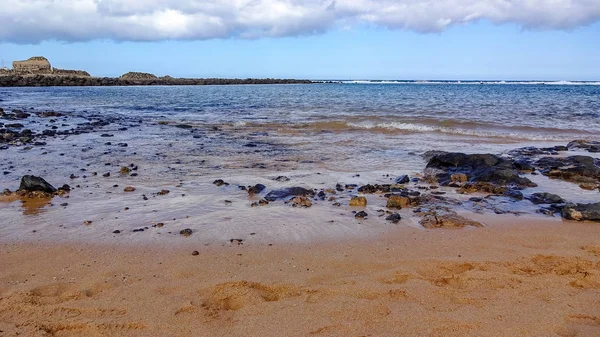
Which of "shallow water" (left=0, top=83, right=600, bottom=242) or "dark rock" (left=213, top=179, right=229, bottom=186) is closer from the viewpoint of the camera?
"shallow water" (left=0, top=83, right=600, bottom=242)

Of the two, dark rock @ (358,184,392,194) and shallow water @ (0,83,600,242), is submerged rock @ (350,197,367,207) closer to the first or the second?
shallow water @ (0,83,600,242)

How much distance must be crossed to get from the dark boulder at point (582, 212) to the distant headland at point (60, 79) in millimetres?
85422

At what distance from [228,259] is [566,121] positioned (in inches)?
868

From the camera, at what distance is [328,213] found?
268 inches

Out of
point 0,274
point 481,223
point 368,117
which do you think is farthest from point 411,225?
point 368,117

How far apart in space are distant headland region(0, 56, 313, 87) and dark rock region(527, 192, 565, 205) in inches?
3332

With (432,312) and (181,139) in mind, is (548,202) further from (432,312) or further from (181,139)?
(181,139)

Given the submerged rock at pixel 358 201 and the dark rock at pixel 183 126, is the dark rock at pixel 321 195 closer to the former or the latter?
the submerged rock at pixel 358 201

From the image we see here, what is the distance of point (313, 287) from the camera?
429 cm

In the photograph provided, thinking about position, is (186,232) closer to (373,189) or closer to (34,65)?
→ (373,189)

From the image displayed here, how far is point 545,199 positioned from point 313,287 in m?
5.24

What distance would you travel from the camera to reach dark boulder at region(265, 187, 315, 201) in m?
7.67

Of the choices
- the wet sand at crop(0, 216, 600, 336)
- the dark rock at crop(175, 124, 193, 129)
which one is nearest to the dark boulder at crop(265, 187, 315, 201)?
the wet sand at crop(0, 216, 600, 336)

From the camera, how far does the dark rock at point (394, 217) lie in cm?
645
